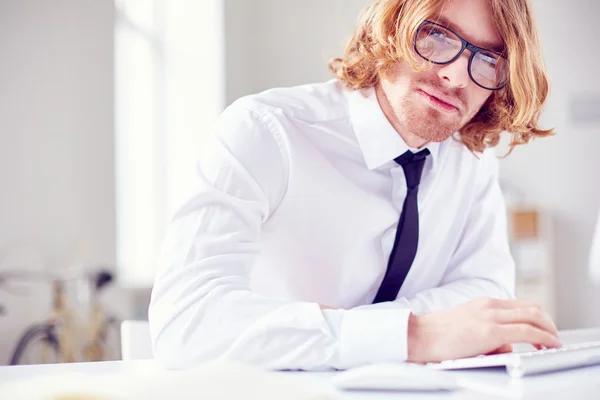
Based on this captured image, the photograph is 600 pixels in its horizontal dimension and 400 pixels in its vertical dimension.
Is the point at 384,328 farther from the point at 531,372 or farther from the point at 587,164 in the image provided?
the point at 587,164

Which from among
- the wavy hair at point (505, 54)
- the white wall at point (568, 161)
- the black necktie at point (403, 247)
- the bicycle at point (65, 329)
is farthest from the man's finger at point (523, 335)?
the white wall at point (568, 161)

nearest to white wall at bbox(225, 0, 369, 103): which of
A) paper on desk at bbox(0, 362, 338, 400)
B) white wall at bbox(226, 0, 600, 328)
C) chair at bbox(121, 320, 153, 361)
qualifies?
white wall at bbox(226, 0, 600, 328)

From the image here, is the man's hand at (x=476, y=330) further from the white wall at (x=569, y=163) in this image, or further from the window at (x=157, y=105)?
the white wall at (x=569, y=163)

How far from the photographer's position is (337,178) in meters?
1.63

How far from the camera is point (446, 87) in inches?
62.4

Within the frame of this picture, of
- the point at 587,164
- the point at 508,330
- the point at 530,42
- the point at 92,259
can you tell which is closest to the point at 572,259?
the point at 587,164

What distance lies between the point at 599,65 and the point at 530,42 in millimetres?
6238

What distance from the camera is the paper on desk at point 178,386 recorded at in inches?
24.8

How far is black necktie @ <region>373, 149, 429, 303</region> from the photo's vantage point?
163 cm

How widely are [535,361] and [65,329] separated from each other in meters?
4.12

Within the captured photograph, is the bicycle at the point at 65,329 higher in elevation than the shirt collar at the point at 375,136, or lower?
lower

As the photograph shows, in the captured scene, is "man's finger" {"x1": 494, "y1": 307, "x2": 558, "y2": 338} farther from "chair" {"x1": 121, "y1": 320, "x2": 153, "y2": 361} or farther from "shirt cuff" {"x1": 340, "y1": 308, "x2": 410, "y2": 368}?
"chair" {"x1": 121, "y1": 320, "x2": 153, "y2": 361}

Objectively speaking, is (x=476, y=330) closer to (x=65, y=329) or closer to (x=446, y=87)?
(x=446, y=87)

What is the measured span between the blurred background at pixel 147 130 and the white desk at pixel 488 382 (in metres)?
2.74
